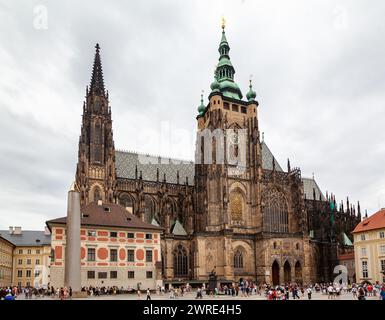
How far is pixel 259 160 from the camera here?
249 ft

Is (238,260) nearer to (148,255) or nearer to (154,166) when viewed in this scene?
(148,255)

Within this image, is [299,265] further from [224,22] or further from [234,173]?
[224,22]

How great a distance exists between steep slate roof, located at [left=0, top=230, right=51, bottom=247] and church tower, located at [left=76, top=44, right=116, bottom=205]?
99.9 feet

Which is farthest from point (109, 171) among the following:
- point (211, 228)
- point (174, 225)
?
point (211, 228)

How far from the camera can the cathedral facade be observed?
67625mm

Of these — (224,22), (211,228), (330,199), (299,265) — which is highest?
(224,22)

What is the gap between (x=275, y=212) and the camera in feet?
252

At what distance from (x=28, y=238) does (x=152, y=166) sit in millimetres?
32706

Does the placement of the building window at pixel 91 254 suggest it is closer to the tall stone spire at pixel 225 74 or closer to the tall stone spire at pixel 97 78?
the tall stone spire at pixel 97 78

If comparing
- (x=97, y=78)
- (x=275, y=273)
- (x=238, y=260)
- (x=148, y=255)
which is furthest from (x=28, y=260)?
(x=275, y=273)

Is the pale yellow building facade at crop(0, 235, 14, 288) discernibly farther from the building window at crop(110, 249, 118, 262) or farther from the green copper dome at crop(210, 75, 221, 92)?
the green copper dome at crop(210, 75, 221, 92)
